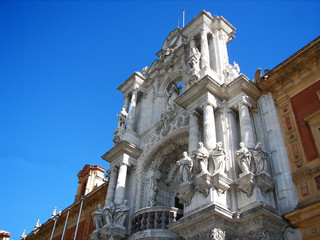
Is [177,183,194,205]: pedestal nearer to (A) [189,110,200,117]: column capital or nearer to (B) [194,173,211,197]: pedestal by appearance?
(B) [194,173,211,197]: pedestal

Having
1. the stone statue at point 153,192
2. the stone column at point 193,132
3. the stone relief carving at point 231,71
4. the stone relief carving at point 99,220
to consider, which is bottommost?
the stone relief carving at point 99,220

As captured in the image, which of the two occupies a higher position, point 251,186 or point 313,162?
point 313,162

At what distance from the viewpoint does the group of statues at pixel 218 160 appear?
11023 mm

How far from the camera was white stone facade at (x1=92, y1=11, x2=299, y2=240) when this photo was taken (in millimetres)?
10430

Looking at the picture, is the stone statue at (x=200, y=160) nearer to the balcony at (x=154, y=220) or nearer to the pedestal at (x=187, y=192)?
the pedestal at (x=187, y=192)

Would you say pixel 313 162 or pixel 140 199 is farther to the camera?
pixel 140 199

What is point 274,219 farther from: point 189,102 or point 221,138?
point 189,102

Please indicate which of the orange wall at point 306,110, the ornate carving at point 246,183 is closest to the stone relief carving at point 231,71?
the orange wall at point 306,110

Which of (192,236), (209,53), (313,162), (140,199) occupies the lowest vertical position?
(192,236)

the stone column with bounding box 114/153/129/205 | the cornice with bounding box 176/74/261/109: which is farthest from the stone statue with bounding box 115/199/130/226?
the cornice with bounding box 176/74/261/109

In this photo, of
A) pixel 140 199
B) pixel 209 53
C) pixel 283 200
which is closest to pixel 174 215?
pixel 140 199

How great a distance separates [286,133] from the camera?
1223 centimetres

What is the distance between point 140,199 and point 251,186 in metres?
6.35

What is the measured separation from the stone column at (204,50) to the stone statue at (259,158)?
5770 millimetres
